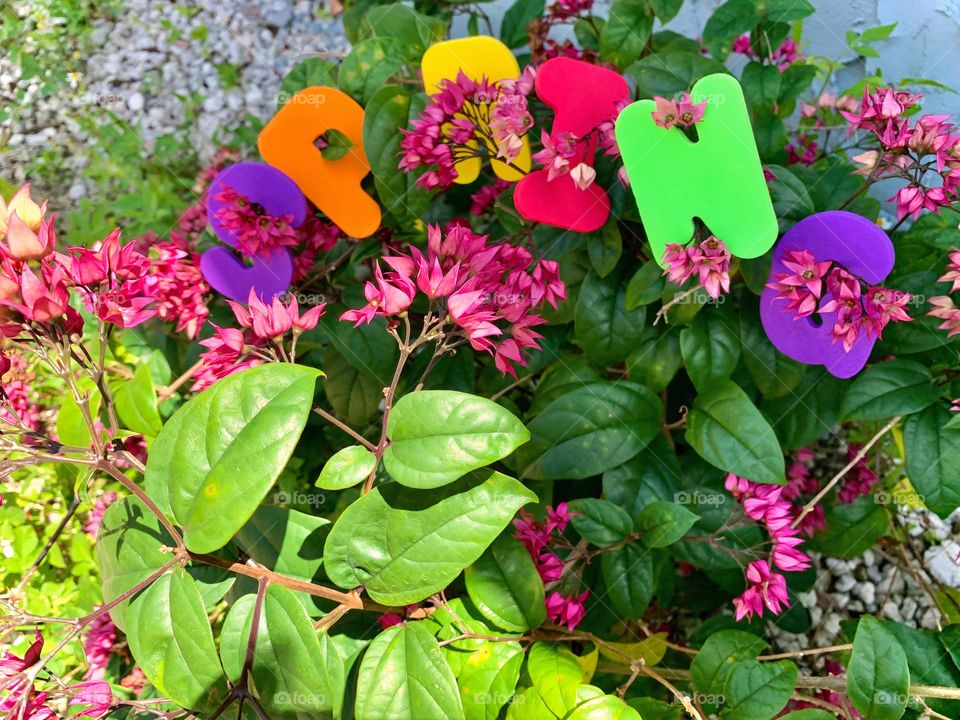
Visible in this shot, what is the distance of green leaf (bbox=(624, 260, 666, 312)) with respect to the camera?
3.60 ft

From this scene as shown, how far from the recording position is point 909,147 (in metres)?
0.95

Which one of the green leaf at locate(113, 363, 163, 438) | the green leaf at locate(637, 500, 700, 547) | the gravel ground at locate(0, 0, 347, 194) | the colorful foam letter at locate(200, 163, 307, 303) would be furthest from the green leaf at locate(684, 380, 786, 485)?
the gravel ground at locate(0, 0, 347, 194)

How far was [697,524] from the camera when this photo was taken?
1.26 meters

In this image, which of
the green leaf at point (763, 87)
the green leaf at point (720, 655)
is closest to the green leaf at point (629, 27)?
the green leaf at point (763, 87)

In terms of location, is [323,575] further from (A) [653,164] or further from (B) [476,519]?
(A) [653,164]

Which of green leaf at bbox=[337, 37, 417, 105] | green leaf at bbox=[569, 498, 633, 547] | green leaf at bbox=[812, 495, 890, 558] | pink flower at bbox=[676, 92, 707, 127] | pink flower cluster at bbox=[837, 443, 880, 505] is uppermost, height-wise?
green leaf at bbox=[337, 37, 417, 105]

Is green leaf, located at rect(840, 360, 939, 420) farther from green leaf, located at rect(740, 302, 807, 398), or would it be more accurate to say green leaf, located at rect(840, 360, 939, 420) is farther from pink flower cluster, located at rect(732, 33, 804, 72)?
pink flower cluster, located at rect(732, 33, 804, 72)

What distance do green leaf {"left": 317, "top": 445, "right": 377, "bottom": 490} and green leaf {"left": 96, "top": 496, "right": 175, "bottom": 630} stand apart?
23cm

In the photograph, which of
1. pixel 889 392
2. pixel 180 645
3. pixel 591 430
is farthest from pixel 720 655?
pixel 180 645

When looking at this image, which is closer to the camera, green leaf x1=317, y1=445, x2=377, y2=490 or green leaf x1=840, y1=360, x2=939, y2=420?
green leaf x1=317, y1=445, x2=377, y2=490

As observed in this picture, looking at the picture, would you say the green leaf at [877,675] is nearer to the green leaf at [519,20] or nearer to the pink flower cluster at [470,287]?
the pink flower cluster at [470,287]

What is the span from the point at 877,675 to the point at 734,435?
37 centimetres

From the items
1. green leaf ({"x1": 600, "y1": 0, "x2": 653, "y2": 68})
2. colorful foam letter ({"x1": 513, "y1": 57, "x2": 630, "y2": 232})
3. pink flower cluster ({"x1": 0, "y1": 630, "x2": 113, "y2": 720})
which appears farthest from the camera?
green leaf ({"x1": 600, "y1": 0, "x2": 653, "y2": 68})

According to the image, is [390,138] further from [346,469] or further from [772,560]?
[772,560]
